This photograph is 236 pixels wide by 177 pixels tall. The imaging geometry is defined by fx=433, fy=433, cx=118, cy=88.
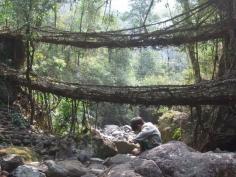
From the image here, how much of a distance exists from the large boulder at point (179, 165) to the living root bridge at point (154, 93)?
2.44 feet

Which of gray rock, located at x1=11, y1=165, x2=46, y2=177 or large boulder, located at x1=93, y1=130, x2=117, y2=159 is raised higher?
gray rock, located at x1=11, y1=165, x2=46, y2=177

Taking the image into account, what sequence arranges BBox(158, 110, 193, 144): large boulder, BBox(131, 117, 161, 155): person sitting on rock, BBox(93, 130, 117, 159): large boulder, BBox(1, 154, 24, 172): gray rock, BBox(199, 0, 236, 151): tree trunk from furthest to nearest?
BBox(158, 110, 193, 144): large boulder → BBox(199, 0, 236, 151): tree trunk → BBox(93, 130, 117, 159): large boulder → BBox(131, 117, 161, 155): person sitting on rock → BBox(1, 154, 24, 172): gray rock

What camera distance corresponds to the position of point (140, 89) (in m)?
6.15

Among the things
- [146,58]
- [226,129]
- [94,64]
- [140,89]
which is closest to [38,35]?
[140,89]

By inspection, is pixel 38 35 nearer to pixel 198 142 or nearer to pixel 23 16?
pixel 23 16

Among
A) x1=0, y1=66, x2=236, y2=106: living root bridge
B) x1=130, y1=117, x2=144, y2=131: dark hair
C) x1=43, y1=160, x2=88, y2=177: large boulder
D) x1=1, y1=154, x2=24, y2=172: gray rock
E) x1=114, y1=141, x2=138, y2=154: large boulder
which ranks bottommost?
x1=114, y1=141, x2=138, y2=154: large boulder

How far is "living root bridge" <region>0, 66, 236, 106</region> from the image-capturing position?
5359 mm

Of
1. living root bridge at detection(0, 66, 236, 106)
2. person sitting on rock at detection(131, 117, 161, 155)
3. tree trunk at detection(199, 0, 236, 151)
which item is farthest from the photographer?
tree trunk at detection(199, 0, 236, 151)

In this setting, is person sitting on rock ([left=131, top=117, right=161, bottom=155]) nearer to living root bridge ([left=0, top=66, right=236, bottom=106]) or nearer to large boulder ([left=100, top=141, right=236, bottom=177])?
living root bridge ([left=0, top=66, right=236, bottom=106])

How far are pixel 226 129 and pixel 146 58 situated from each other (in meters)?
19.1

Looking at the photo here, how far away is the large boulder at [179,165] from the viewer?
4.68 metres

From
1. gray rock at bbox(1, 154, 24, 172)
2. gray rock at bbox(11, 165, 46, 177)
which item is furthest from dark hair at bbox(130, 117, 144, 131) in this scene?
gray rock at bbox(11, 165, 46, 177)

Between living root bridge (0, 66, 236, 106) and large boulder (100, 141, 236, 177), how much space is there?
29.3 inches

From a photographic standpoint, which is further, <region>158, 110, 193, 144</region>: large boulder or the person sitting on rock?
<region>158, 110, 193, 144</region>: large boulder
